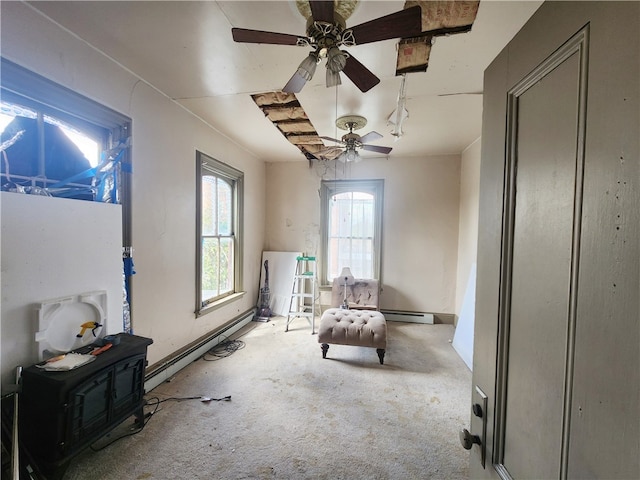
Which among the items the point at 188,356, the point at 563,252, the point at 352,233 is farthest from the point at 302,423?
the point at 352,233

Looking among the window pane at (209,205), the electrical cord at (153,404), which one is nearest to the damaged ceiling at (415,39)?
the window pane at (209,205)

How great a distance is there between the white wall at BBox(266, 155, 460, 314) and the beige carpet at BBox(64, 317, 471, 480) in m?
1.32

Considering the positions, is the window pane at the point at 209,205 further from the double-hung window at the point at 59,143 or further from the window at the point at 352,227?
the window at the point at 352,227

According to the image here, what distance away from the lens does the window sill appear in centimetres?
305

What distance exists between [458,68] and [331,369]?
287 centimetres

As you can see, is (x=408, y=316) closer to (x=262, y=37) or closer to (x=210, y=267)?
(x=210, y=267)

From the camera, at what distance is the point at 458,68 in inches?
77.0

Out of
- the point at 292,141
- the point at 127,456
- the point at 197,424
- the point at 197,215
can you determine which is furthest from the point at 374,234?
the point at 127,456

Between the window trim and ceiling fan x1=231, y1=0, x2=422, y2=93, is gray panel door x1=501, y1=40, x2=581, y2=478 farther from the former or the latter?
the window trim

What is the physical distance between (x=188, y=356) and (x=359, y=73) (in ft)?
9.79

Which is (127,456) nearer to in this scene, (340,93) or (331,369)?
(331,369)

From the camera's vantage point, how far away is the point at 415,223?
4.34 meters

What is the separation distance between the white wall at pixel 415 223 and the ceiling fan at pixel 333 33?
301cm

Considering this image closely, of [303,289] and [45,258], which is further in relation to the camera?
[303,289]
